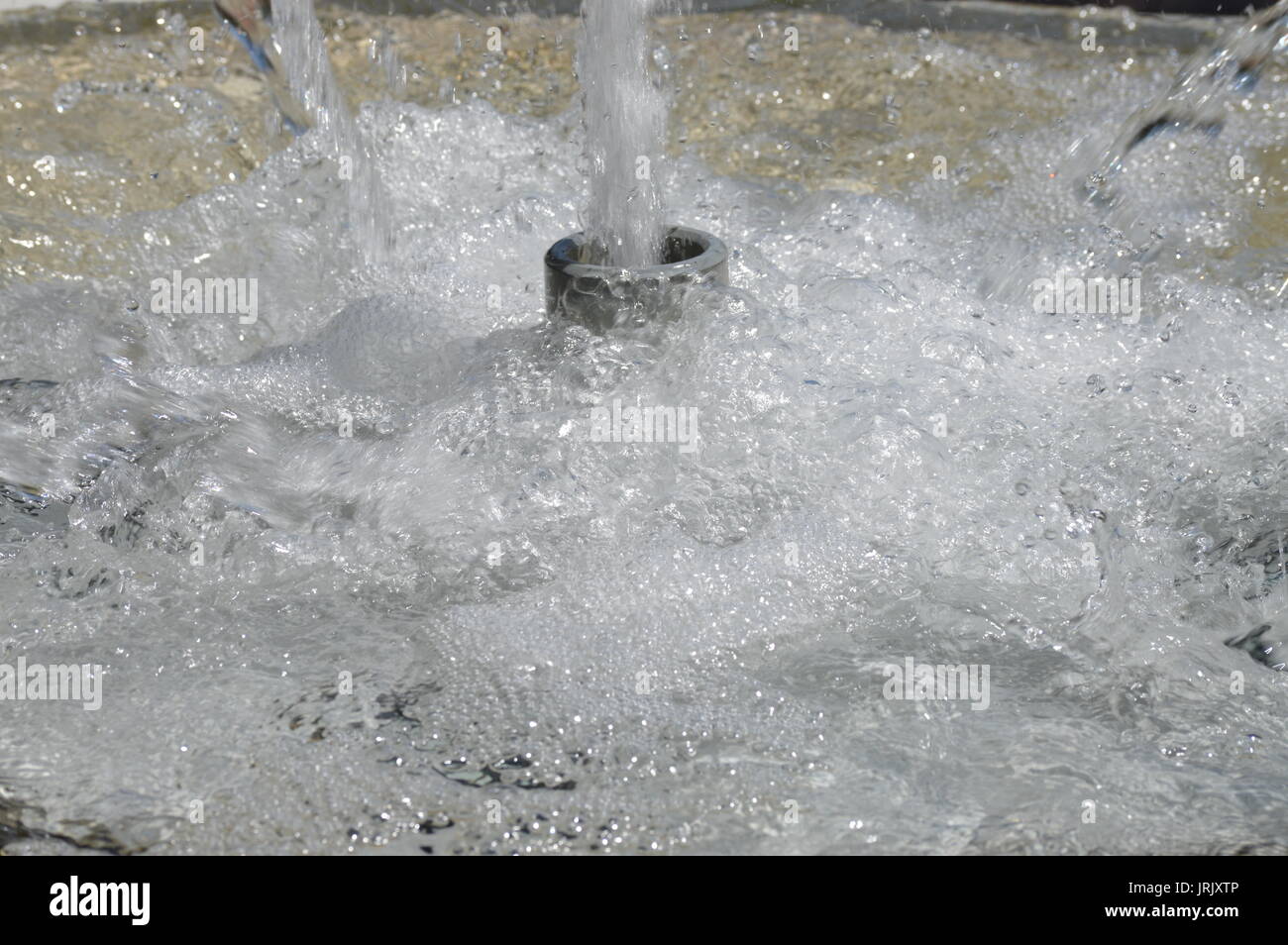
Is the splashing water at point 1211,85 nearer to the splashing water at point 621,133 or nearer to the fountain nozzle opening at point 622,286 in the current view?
the splashing water at point 621,133

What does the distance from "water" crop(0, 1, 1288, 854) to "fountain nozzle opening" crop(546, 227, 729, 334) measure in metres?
0.04

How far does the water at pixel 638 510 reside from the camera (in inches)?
69.7

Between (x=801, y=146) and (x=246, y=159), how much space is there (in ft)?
5.04

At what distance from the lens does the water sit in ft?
5.81

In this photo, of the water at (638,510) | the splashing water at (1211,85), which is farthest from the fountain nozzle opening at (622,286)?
the splashing water at (1211,85)

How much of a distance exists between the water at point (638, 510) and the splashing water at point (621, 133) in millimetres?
227

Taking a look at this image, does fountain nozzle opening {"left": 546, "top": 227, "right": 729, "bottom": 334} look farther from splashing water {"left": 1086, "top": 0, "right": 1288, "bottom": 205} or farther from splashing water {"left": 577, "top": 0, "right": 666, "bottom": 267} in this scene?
splashing water {"left": 1086, "top": 0, "right": 1288, "bottom": 205}

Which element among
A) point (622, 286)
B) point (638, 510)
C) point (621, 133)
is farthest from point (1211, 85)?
point (638, 510)

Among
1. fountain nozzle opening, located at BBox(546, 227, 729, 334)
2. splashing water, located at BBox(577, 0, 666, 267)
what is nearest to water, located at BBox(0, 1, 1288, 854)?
fountain nozzle opening, located at BBox(546, 227, 729, 334)

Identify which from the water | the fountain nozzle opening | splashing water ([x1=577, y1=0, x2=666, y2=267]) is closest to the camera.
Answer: the water

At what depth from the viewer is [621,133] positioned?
282 cm

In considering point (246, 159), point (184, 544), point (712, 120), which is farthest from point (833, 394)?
point (246, 159)

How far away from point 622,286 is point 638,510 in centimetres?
42

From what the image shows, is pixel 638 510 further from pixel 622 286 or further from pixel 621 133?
pixel 621 133
